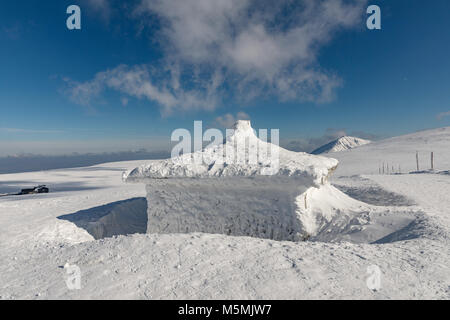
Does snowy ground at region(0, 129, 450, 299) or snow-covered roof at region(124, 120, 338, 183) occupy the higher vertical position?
snow-covered roof at region(124, 120, 338, 183)

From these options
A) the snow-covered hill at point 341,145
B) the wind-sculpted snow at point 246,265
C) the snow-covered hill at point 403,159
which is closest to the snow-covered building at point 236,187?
the wind-sculpted snow at point 246,265

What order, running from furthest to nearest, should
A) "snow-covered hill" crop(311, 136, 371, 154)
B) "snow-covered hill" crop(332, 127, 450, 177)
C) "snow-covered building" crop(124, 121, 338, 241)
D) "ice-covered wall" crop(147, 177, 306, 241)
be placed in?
1. "snow-covered hill" crop(311, 136, 371, 154)
2. "snow-covered hill" crop(332, 127, 450, 177)
3. "ice-covered wall" crop(147, 177, 306, 241)
4. "snow-covered building" crop(124, 121, 338, 241)

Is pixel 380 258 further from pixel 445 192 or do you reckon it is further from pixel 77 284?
pixel 445 192

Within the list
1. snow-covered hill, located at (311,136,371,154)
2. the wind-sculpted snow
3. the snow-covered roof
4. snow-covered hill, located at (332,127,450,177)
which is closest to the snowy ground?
the wind-sculpted snow

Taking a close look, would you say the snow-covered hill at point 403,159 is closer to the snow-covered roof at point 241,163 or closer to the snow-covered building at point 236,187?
the snow-covered roof at point 241,163

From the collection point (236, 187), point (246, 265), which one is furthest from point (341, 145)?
point (246, 265)

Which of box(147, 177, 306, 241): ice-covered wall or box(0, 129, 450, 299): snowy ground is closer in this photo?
box(0, 129, 450, 299): snowy ground

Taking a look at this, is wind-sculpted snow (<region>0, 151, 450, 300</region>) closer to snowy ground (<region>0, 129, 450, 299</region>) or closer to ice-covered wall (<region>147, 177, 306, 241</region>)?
snowy ground (<region>0, 129, 450, 299</region>)
